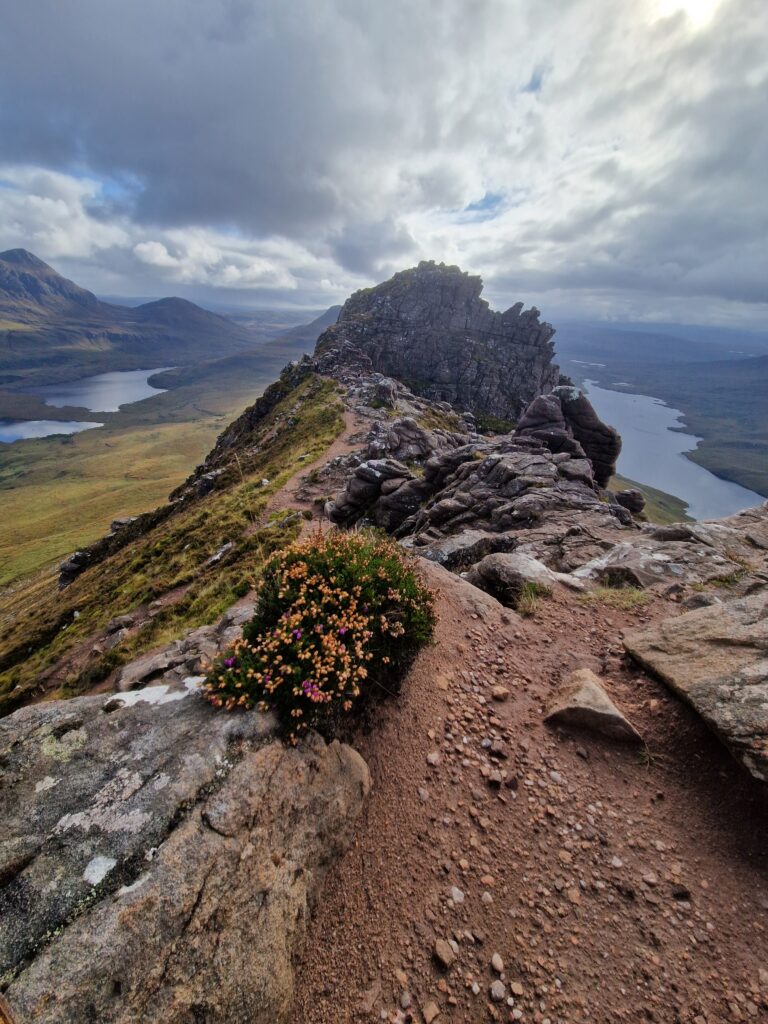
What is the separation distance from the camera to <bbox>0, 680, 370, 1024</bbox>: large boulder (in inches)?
165

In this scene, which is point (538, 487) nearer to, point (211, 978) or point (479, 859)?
point (479, 859)

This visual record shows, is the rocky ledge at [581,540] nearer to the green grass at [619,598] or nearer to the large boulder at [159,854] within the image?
the green grass at [619,598]

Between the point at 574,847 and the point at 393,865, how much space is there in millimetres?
2752

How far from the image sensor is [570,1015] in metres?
4.80

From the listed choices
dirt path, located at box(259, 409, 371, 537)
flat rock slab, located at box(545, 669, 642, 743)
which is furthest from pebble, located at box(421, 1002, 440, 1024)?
dirt path, located at box(259, 409, 371, 537)

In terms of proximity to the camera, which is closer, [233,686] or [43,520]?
[233,686]

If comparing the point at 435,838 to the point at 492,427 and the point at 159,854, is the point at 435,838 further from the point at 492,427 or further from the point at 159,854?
the point at 492,427

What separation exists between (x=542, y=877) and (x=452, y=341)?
532ft

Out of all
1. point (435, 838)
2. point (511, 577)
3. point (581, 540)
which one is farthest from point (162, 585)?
point (435, 838)

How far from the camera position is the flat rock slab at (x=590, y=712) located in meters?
7.68

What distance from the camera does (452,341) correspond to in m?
152

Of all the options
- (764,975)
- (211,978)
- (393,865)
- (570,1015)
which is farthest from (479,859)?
(211,978)

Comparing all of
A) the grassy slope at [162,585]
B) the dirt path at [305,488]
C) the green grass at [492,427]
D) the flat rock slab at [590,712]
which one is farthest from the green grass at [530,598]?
the green grass at [492,427]

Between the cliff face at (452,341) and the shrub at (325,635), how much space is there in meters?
131
